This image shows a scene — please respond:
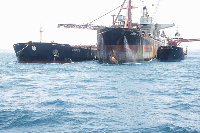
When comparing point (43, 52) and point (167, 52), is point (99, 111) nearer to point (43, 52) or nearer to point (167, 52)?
point (43, 52)

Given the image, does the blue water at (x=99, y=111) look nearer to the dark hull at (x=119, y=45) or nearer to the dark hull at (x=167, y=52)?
the dark hull at (x=119, y=45)

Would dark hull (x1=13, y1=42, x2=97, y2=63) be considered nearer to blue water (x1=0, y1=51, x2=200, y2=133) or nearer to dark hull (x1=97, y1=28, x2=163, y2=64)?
dark hull (x1=97, y1=28, x2=163, y2=64)

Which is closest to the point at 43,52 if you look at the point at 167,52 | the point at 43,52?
the point at 43,52

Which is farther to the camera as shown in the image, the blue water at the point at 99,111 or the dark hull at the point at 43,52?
the dark hull at the point at 43,52

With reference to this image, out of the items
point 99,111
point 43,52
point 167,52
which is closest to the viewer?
point 99,111

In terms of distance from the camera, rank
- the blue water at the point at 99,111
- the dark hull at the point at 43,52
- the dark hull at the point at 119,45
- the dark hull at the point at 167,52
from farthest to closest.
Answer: the dark hull at the point at 167,52 → the dark hull at the point at 43,52 → the dark hull at the point at 119,45 → the blue water at the point at 99,111

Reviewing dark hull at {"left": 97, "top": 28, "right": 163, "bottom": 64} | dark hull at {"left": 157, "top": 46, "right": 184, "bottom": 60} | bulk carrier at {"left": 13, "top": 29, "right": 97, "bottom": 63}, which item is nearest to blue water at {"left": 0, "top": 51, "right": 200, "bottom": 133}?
dark hull at {"left": 97, "top": 28, "right": 163, "bottom": 64}

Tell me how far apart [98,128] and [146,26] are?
54.9 metres

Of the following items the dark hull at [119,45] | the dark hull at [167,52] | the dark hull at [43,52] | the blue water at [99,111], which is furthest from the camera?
the dark hull at [167,52]

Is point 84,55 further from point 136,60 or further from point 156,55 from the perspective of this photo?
point 156,55

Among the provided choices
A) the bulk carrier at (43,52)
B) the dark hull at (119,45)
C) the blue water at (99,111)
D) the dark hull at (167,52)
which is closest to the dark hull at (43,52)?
the bulk carrier at (43,52)

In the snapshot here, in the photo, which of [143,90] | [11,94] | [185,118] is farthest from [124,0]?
[185,118]

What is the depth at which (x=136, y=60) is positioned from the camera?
41.6 meters

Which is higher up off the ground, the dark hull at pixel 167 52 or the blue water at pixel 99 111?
the dark hull at pixel 167 52
